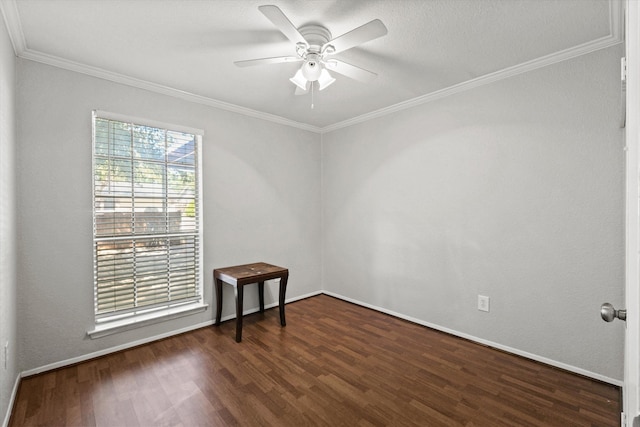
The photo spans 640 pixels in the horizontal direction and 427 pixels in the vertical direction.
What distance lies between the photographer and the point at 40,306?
222cm

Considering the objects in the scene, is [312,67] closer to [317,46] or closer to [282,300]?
[317,46]

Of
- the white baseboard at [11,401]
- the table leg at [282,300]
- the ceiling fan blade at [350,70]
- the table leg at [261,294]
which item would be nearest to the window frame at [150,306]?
the white baseboard at [11,401]

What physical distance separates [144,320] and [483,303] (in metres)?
3.08

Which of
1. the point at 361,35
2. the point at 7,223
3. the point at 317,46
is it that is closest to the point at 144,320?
the point at 7,223

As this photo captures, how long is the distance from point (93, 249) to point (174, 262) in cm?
69

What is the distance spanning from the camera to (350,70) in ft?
7.05

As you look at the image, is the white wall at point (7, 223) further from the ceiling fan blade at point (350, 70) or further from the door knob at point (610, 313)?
the door knob at point (610, 313)

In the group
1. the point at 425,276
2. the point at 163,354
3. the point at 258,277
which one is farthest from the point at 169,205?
the point at 425,276

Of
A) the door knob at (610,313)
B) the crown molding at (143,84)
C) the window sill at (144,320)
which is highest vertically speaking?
the crown molding at (143,84)

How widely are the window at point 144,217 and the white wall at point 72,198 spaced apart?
3.7 inches

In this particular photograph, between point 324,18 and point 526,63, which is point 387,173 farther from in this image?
point 324,18

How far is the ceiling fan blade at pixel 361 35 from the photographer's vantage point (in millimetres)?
1585

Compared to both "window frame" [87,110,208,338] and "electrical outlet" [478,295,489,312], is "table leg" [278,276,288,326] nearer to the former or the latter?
"window frame" [87,110,208,338]

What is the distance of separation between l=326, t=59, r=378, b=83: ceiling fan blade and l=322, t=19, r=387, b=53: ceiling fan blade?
225 millimetres
